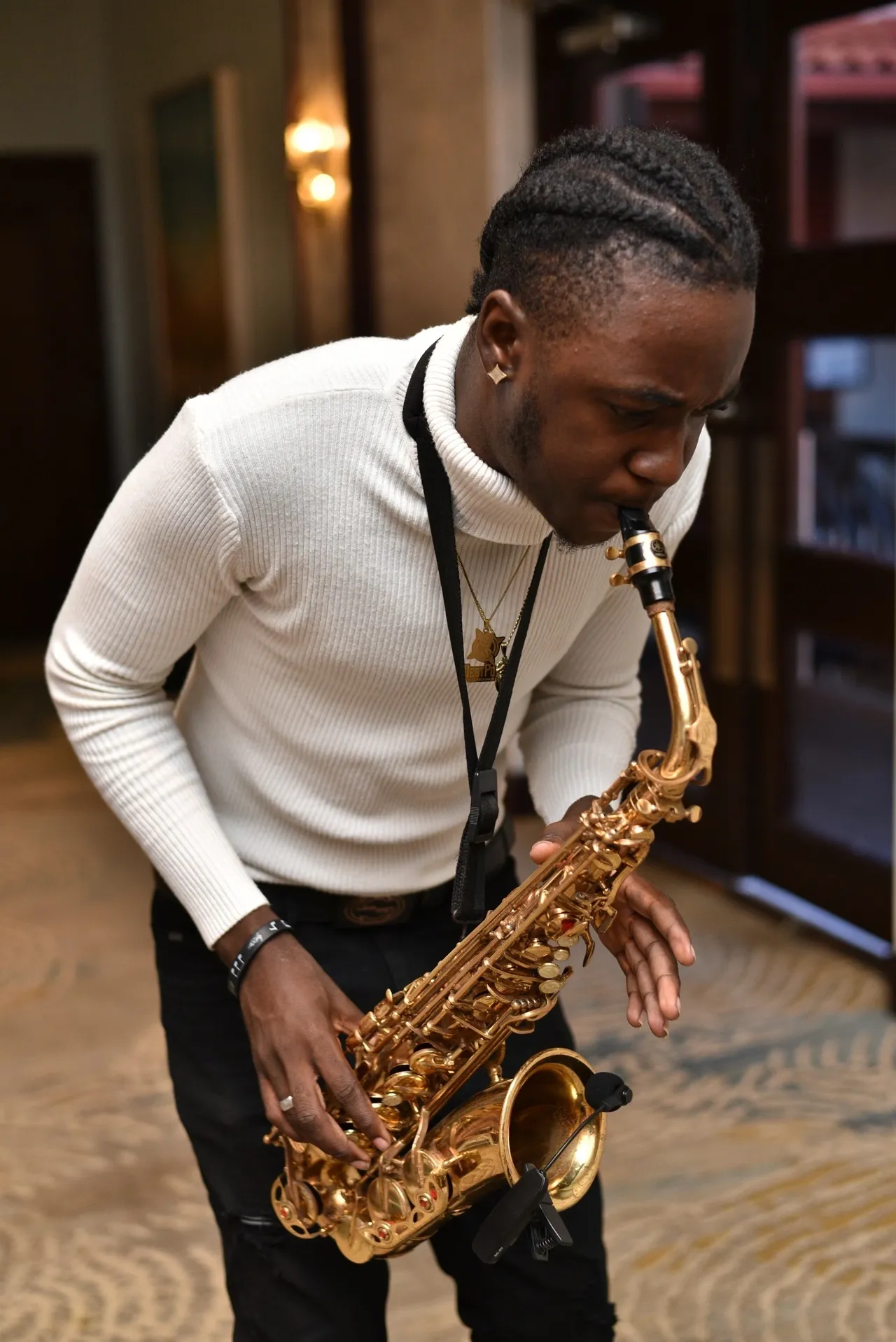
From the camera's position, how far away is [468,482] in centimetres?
160

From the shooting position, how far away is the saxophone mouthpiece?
4.74 feet

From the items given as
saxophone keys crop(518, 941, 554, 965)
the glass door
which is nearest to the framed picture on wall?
the glass door

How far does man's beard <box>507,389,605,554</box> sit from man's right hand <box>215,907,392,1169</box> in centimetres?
57

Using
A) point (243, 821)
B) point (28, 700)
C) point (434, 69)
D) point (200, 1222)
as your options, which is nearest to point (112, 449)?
point (28, 700)

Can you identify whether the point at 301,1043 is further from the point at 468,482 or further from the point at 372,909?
the point at 468,482

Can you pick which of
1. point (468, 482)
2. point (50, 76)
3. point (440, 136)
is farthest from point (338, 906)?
point (50, 76)

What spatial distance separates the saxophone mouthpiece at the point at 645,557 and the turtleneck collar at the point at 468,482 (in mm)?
169

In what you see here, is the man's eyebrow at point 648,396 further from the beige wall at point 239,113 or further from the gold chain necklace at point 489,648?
the beige wall at point 239,113

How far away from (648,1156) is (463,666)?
6.83 feet

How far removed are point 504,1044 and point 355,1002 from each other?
0.19 m

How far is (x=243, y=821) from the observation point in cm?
188

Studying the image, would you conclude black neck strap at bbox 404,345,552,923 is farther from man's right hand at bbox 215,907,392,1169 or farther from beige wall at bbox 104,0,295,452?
beige wall at bbox 104,0,295,452

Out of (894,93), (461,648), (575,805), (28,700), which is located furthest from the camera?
(28,700)

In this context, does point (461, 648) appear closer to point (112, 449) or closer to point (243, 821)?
point (243, 821)
